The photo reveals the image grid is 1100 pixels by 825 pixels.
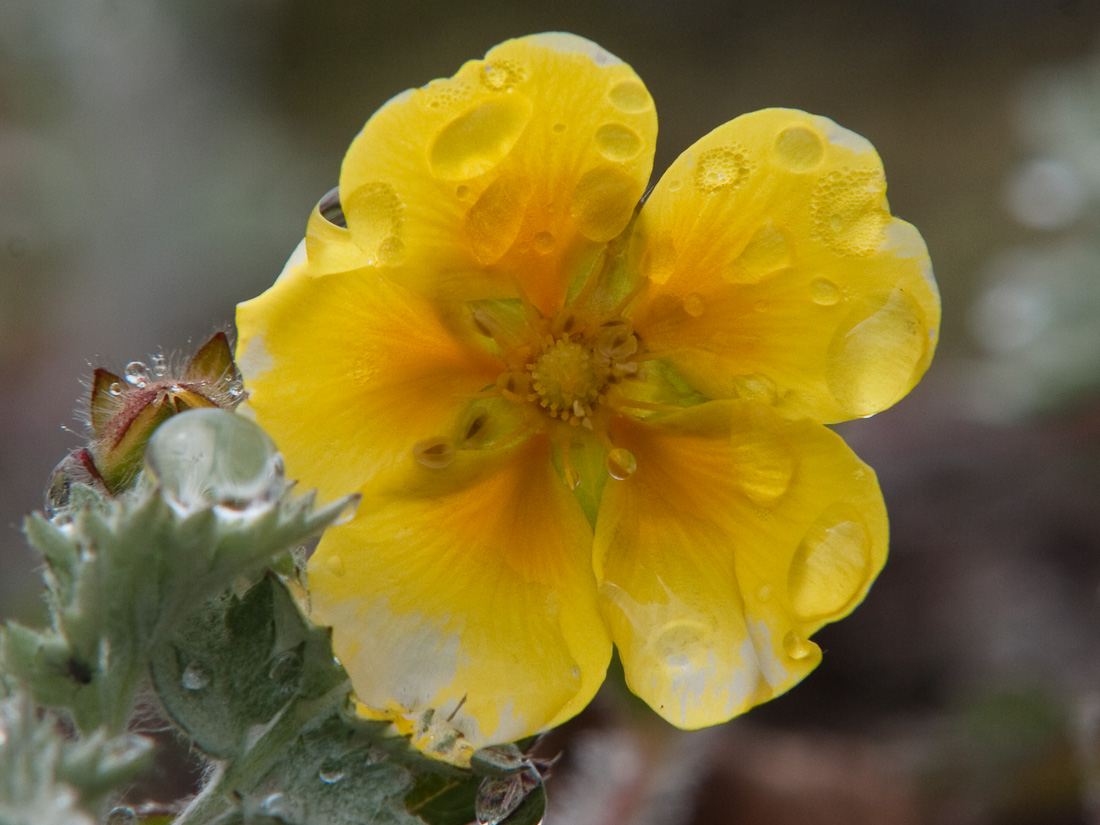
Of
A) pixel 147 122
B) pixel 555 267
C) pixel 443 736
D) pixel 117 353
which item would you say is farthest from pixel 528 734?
pixel 147 122

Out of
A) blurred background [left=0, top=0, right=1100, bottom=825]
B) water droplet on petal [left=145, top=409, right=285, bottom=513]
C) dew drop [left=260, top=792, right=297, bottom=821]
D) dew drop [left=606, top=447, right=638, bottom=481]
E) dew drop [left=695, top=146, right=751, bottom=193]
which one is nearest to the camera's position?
water droplet on petal [left=145, top=409, right=285, bottom=513]

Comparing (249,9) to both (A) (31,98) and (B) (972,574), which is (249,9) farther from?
(B) (972,574)

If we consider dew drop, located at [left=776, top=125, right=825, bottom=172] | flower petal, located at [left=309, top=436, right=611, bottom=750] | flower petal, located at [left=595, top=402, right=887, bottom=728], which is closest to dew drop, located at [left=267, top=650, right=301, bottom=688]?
flower petal, located at [left=309, top=436, right=611, bottom=750]

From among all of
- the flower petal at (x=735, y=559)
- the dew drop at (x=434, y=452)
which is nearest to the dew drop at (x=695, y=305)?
the flower petal at (x=735, y=559)

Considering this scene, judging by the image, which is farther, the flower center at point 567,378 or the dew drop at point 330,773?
the flower center at point 567,378

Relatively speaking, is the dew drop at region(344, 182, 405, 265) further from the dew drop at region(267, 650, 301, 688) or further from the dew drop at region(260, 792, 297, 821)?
the dew drop at region(260, 792, 297, 821)

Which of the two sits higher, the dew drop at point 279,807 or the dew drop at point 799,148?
the dew drop at point 799,148

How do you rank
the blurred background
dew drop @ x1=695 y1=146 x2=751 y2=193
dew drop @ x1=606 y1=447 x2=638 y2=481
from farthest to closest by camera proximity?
the blurred background < dew drop @ x1=606 y1=447 x2=638 y2=481 < dew drop @ x1=695 y1=146 x2=751 y2=193

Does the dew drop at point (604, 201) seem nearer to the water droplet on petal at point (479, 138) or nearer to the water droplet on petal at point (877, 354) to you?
the water droplet on petal at point (479, 138)
